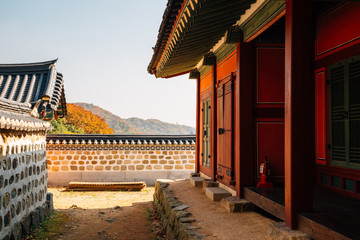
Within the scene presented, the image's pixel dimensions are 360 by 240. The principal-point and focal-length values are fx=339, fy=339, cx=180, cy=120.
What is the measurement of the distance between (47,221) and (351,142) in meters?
6.90

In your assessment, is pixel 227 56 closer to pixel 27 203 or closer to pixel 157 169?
pixel 27 203

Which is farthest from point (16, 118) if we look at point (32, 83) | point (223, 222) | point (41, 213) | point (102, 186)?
point (102, 186)

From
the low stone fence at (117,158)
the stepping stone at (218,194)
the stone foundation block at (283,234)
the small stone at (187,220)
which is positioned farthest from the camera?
the low stone fence at (117,158)

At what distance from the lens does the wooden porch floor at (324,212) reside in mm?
3291

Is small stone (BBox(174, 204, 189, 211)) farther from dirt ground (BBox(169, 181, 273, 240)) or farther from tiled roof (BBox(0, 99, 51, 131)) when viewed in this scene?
tiled roof (BBox(0, 99, 51, 131))

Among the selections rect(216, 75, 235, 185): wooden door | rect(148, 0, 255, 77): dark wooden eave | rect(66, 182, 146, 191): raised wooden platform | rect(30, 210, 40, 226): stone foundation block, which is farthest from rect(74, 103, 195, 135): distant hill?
rect(148, 0, 255, 77): dark wooden eave

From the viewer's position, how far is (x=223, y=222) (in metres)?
5.21

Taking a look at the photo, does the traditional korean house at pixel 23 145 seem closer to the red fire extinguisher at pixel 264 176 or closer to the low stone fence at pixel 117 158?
the low stone fence at pixel 117 158

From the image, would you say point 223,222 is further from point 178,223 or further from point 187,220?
point 178,223

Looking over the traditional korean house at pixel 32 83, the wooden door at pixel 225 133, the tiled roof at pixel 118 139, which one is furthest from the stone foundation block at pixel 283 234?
the tiled roof at pixel 118 139

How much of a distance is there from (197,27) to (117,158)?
10555 mm

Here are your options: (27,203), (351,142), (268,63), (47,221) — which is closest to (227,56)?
(268,63)

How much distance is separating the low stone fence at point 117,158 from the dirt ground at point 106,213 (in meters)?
1.05

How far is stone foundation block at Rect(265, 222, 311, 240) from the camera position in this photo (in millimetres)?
3592
